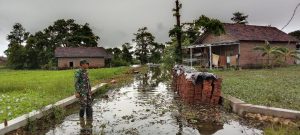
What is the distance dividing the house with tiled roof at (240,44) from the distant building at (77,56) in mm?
36706

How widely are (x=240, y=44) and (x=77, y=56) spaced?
143 feet

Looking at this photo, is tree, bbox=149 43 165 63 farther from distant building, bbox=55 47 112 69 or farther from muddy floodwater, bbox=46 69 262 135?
muddy floodwater, bbox=46 69 262 135

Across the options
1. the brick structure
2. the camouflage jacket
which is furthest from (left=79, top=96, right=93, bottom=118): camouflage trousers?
the brick structure

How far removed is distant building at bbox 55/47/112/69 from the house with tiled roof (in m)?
36.7

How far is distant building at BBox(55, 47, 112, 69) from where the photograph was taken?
71.6 m

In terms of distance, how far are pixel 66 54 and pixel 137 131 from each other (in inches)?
2567

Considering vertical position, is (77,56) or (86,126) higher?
(77,56)

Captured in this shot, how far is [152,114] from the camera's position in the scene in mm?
11000

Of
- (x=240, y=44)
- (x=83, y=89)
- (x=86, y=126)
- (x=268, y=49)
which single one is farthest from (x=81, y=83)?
(x=268, y=49)

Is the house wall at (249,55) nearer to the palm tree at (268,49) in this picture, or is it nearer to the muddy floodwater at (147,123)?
the palm tree at (268,49)

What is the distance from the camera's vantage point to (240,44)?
3516 centimetres

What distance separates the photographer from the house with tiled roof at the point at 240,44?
35281 mm

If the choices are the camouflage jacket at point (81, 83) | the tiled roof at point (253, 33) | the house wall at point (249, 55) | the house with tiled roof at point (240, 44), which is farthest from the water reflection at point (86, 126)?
the house wall at point (249, 55)

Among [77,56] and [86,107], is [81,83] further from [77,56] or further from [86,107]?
[77,56]
